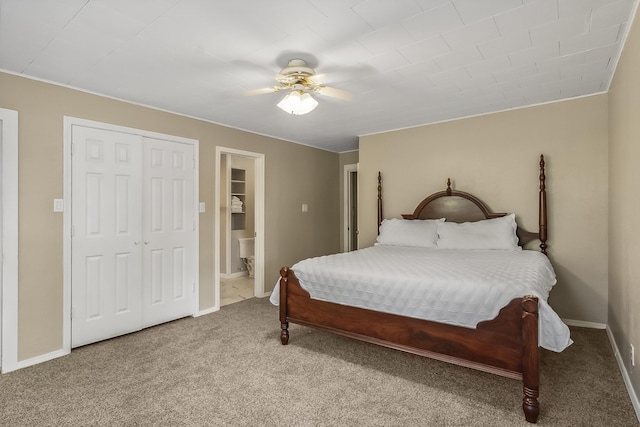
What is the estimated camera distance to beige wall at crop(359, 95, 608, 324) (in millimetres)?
3305

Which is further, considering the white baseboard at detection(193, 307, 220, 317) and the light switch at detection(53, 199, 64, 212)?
the white baseboard at detection(193, 307, 220, 317)

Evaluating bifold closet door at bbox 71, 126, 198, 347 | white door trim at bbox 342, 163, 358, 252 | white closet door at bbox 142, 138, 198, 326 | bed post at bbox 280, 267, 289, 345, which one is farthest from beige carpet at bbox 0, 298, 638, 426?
white door trim at bbox 342, 163, 358, 252

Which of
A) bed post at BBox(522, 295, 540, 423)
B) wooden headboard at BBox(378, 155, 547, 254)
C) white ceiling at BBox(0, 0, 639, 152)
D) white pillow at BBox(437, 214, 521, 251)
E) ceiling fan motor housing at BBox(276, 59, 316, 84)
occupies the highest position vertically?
white ceiling at BBox(0, 0, 639, 152)

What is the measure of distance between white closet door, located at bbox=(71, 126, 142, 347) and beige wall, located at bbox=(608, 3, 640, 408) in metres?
3.87

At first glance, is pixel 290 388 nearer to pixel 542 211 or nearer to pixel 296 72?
pixel 296 72

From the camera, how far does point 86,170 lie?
299 cm

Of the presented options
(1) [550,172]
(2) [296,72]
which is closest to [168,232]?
(2) [296,72]

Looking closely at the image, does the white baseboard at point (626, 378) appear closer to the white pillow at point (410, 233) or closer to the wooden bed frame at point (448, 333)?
the wooden bed frame at point (448, 333)

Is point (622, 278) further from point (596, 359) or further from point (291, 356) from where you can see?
point (291, 356)

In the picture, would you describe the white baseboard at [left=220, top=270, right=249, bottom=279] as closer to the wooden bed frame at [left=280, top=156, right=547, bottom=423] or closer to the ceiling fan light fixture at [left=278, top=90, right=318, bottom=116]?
the wooden bed frame at [left=280, top=156, right=547, bottom=423]

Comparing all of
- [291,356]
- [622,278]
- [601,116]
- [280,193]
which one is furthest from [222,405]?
[601,116]

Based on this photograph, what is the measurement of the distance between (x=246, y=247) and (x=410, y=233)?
3.22 metres

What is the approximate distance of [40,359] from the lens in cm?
271

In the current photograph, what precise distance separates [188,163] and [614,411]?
13.2 feet
